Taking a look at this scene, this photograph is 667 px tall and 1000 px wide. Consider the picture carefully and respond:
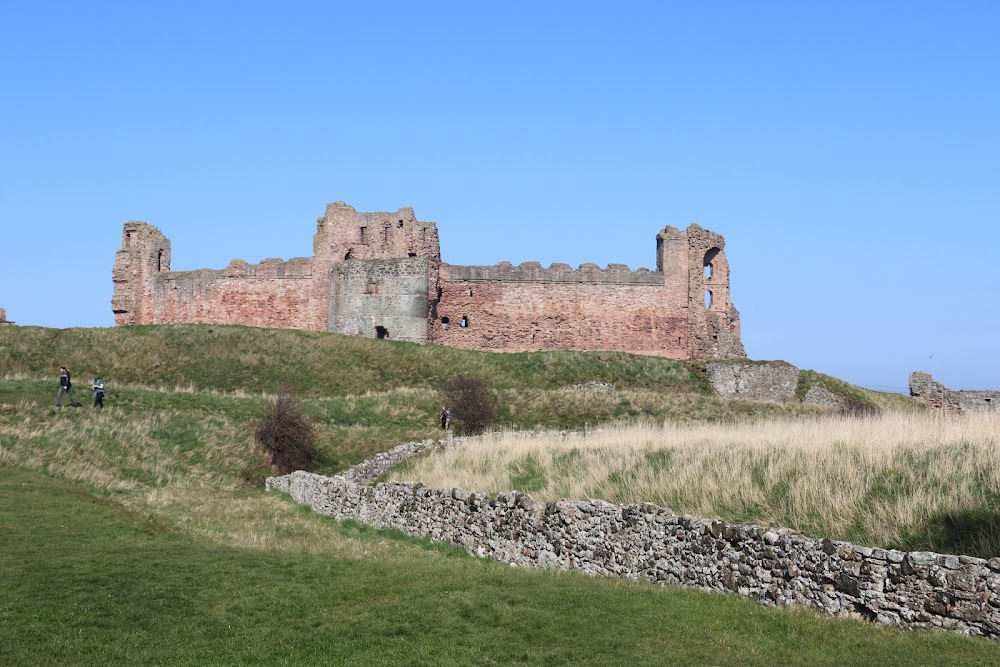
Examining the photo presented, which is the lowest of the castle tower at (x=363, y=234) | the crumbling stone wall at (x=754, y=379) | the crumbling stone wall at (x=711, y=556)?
the crumbling stone wall at (x=711, y=556)

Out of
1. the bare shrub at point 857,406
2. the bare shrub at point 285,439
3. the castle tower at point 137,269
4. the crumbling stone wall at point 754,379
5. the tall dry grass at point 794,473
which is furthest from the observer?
the castle tower at point 137,269

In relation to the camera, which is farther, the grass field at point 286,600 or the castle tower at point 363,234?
the castle tower at point 363,234

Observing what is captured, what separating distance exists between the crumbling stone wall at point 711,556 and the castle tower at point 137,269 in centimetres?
4197

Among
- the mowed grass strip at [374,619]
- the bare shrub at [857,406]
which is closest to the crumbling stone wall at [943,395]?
the bare shrub at [857,406]

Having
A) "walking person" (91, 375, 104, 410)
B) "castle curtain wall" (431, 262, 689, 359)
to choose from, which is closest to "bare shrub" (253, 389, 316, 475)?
"walking person" (91, 375, 104, 410)

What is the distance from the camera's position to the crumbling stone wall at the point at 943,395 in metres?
47.0

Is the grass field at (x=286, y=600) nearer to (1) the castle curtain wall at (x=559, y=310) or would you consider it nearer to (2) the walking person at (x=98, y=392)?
(2) the walking person at (x=98, y=392)

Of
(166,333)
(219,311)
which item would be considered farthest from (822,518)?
(219,311)

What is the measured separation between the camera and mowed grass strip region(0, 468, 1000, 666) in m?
11.0

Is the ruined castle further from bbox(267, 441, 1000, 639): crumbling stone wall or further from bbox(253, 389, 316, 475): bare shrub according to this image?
bbox(267, 441, 1000, 639): crumbling stone wall

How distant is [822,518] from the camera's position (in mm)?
13766

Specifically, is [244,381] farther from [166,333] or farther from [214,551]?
[214,551]

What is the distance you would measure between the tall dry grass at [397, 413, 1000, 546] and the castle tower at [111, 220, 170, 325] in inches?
1630

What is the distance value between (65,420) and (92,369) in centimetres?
1462
